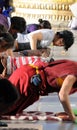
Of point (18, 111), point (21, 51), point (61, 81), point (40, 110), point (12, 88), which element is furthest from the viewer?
point (21, 51)

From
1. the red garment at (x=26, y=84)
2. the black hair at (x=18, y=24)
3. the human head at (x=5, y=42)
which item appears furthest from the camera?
the black hair at (x=18, y=24)

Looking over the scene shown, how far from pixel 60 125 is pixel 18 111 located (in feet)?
1.57

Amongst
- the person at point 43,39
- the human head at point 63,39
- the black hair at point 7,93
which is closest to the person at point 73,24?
the person at point 43,39

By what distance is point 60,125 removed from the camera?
4.79 m

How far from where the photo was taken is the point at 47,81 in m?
4.72

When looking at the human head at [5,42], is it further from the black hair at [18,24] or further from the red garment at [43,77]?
the black hair at [18,24]

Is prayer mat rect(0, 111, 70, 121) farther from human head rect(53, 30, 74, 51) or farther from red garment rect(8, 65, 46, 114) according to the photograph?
human head rect(53, 30, 74, 51)

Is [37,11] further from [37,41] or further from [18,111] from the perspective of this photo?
[18,111]

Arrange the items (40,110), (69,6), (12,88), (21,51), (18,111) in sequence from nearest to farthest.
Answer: (12,88), (18,111), (40,110), (21,51), (69,6)

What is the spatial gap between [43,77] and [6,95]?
2182mm

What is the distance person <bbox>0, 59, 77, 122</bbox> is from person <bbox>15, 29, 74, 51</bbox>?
152cm

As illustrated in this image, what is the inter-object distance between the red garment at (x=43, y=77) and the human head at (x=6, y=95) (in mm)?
1966

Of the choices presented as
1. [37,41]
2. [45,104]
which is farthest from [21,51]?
[45,104]

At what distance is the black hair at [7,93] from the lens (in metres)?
2.53
